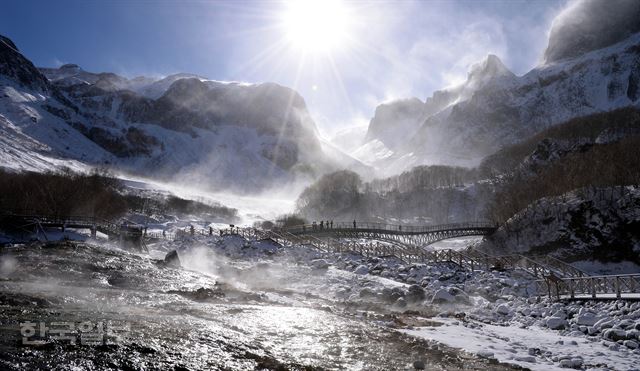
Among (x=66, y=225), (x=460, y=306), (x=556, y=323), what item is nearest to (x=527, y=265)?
(x=460, y=306)

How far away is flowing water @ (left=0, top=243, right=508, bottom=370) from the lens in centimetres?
853

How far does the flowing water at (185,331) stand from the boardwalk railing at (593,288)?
12.3m

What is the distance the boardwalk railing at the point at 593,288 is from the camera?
19.6 m

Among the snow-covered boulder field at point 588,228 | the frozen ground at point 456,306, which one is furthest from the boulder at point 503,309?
the snow-covered boulder field at point 588,228

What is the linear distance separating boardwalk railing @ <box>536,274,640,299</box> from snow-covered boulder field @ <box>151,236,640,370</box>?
727mm

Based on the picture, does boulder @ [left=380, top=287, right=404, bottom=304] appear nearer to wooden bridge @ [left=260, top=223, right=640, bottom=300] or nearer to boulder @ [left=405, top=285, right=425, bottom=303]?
boulder @ [left=405, top=285, right=425, bottom=303]

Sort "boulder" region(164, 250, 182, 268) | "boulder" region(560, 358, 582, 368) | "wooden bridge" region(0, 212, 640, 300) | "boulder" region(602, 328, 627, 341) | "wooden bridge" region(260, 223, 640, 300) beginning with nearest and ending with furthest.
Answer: "boulder" region(560, 358, 582, 368)
"boulder" region(602, 328, 627, 341)
"wooden bridge" region(260, 223, 640, 300)
"wooden bridge" region(0, 212, 640, 300)
"boulder" region(164, 250, 182, 268)

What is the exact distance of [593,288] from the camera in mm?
20188

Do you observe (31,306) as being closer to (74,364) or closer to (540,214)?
(74,364)

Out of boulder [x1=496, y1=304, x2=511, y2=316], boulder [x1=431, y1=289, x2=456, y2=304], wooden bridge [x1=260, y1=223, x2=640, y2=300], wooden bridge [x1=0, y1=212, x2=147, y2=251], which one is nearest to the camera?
boulder [x1=496, y1=304, x2=511, y2=316]

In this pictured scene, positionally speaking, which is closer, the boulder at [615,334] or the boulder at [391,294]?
the boulder at [615,334]

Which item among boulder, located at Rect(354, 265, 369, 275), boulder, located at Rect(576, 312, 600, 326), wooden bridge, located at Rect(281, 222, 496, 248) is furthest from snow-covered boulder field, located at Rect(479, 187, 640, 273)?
boulder, located at Rect(576, 312, 600, 326)

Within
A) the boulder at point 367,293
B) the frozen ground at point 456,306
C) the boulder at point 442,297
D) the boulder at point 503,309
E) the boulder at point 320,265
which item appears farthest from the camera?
the boulder at point 320,265

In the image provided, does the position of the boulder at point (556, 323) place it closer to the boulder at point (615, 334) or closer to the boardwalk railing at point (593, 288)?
the boulder at point (615, 334)
